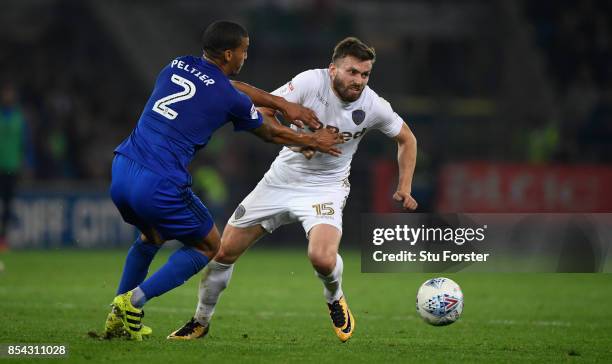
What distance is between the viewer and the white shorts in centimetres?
Result: 733

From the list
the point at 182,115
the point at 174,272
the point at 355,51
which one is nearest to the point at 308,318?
the point at 174,272

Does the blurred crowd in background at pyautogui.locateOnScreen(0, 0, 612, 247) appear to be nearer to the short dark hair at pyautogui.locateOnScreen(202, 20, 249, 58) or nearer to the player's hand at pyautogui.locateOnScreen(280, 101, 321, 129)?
the player's hand at pyautogui.locateOnScreen(280, 101, 321, 129)

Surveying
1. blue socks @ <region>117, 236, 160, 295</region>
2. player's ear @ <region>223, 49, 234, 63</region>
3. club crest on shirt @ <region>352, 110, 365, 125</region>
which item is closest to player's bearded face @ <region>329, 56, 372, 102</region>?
club crest on shirt @ <region>352, 110, 365, 125</region>

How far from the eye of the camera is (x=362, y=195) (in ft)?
58.6

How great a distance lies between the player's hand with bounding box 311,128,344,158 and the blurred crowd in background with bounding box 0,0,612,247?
12087mm

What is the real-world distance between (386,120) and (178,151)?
5.61 ft

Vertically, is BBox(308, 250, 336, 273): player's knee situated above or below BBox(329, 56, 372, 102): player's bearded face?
below

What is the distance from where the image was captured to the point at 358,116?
742cm

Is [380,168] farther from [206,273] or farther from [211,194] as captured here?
[206,273]

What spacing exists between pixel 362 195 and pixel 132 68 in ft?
22.9

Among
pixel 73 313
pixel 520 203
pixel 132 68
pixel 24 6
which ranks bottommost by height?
pixel 73 313

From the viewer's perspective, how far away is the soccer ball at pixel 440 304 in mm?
7371

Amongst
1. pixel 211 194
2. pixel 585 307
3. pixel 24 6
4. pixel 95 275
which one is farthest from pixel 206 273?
pixel 24 6

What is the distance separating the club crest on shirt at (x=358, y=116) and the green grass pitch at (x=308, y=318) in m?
1.51
